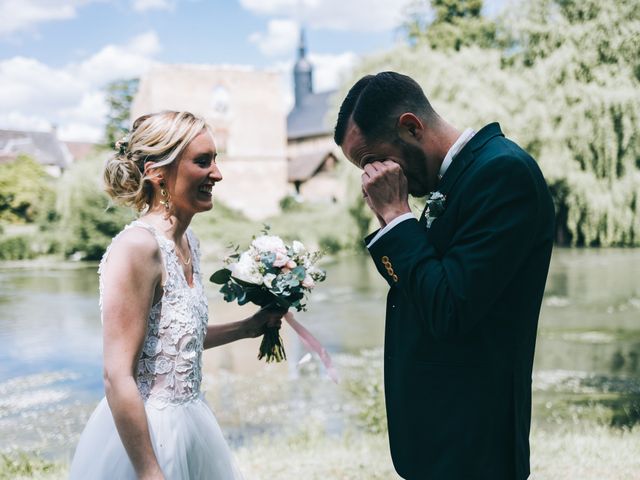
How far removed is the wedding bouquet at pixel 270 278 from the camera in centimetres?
314

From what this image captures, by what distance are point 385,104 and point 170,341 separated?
1.22 meters

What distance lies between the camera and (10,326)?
1470 centimetres

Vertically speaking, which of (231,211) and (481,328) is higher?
(481,328)

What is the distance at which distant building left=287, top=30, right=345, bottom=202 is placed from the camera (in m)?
50.5

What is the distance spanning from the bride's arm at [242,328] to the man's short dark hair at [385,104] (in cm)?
136

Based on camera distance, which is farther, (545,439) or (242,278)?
(545,439)

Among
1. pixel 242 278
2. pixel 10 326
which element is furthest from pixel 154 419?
pixel 10 326

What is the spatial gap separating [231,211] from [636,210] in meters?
27.2

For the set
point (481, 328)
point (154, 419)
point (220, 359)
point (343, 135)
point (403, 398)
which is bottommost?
point (220, 359)

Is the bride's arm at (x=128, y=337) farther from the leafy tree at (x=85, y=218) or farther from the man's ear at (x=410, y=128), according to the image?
the leafy tree at (x=85, y=218)

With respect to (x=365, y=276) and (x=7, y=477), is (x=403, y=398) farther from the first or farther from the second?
(x=365, y=276)

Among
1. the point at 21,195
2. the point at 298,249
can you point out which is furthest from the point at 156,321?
the point at 21,195

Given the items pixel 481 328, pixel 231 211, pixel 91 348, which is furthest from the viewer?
pixel 231 211

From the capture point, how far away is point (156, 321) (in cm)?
254
